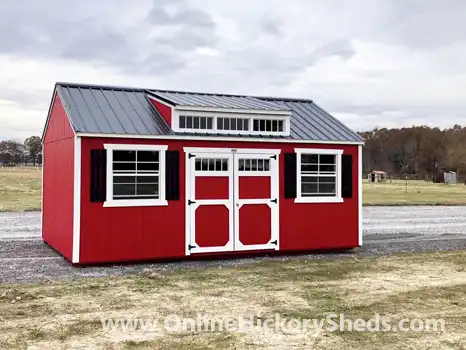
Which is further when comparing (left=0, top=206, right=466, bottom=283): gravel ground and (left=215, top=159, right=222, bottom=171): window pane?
(left=215, top=159, right=222, bottom=171): window pane

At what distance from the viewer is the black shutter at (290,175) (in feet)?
38.1

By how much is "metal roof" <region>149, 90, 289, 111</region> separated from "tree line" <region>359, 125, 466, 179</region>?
68.3 meters

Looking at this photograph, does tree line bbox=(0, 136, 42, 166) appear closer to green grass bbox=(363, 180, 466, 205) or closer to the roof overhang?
green grass bbox=(363, 180, 466, 205)

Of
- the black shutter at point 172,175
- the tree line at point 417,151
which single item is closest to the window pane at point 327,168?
the black shutter at point 172,175

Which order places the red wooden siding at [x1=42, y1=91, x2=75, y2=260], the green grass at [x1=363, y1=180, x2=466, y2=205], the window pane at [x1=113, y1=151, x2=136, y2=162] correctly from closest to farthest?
the window pane at [x1=113, y1=151, x2=136, y2=162], the red wooden siding at [x1=42, y1=91, x2=75, y2=260], the green grass at [x1=363, y1=180, x2=466, y2=205]

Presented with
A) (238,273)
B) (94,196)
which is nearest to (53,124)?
(94,196)

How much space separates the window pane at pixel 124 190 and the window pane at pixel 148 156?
21.9 inches

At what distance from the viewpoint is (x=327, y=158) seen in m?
12.1

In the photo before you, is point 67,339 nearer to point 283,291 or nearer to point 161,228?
point 283,291

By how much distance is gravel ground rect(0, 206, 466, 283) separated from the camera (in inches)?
380

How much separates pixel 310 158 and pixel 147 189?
372 cm

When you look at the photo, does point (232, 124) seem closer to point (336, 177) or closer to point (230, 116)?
point (230, 116)

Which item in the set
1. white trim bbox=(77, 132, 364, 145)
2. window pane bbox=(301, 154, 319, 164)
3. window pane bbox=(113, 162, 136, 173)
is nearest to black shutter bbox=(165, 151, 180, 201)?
white trim bbox=(77, 132, 364, 145)

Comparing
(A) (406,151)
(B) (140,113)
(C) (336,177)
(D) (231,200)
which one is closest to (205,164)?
(D) (231,200)
